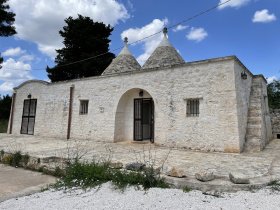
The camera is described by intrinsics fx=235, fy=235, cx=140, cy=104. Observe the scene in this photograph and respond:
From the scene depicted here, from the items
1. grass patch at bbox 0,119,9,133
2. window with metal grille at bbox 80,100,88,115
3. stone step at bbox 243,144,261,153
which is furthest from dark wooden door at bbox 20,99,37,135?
stone step at bbox 243,144,261,153

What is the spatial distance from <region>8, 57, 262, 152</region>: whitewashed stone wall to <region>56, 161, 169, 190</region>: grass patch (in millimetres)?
4538

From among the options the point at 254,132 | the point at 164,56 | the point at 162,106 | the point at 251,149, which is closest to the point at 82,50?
the point at 164,56

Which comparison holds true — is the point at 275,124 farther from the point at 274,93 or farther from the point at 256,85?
the point at 274,93

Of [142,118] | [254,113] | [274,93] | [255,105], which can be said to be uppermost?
[274,93]

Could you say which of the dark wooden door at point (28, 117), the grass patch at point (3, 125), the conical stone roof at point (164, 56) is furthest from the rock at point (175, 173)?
the grass patch at point (3, 125)

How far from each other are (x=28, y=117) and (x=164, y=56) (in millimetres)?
9478

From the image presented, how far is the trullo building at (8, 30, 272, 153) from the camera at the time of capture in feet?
27.3

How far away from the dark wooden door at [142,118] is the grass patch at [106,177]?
6458mm

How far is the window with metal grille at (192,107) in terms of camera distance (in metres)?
9.00

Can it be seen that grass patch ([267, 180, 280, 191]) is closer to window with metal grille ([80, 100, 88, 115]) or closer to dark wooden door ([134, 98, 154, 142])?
dark wooden door ([134, 98, 154, 142])

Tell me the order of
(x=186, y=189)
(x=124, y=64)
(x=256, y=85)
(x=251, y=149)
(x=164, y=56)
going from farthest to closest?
(x=124, y=64) → (x=164, y=56) → (x=256, y=85) → (x=251, y=149) → (x=186, y=189)

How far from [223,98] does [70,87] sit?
8.26 metres

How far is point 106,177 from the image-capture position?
4445mm

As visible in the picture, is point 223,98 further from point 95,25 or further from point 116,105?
point 95,25
